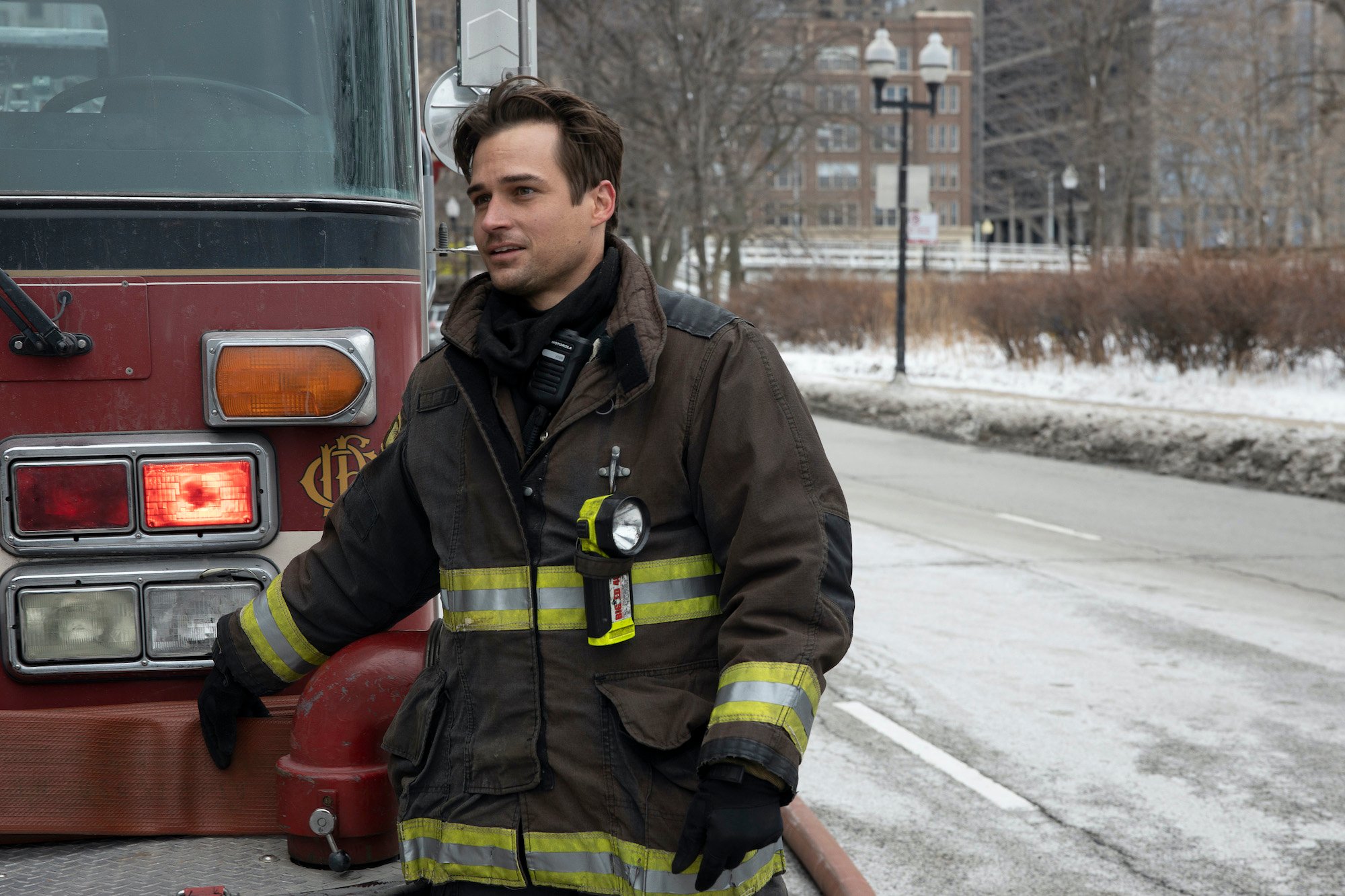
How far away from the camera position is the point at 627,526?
7.27 ft

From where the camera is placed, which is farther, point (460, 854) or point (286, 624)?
point (286, 624)

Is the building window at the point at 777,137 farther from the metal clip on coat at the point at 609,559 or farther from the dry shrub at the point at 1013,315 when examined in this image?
the metal clip on coat at the point at 609,559

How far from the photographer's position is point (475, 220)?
2.45 metres

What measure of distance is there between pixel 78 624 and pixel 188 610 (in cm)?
23

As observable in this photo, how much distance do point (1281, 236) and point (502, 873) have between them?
3822 centimetres

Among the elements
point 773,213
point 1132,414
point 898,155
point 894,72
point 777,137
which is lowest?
point 1132,414

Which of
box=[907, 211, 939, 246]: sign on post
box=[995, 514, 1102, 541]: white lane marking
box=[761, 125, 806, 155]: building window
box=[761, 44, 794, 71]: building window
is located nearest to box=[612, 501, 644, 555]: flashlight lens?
box=[995, 514, 1102, 541]: white lane marking

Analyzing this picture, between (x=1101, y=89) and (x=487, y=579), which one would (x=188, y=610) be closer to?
(x=487, y=579)

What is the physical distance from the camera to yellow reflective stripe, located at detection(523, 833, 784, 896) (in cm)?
224

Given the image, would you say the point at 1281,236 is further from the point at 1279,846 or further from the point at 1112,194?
the point at 1279,846

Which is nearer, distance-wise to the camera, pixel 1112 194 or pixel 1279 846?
pixel 1279 846

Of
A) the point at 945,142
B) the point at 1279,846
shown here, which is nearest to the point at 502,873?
the point at 1279,846

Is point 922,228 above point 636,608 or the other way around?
above

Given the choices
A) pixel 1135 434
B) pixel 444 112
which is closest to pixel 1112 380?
pixel 1135 434
